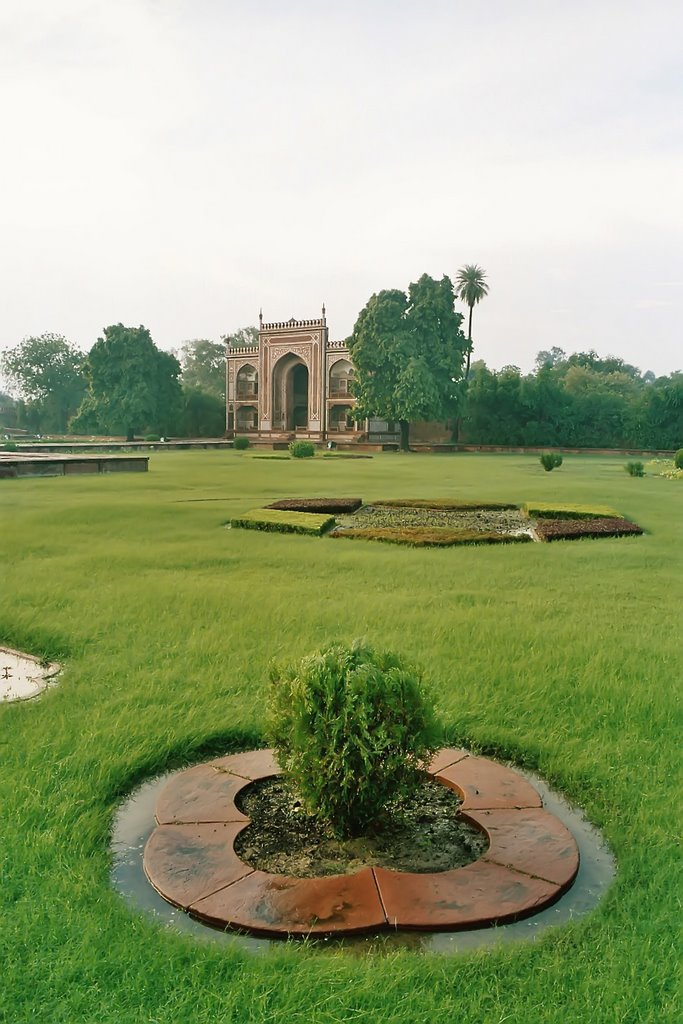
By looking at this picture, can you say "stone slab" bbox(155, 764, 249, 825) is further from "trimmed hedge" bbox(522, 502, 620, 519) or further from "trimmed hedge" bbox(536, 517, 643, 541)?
"trimmed hedge" bbox(522, 502, 620, 519)

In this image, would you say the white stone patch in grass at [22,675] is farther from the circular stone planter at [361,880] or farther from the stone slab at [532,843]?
the stone slab at [532,843]

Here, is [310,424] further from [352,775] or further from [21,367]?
[352,775]

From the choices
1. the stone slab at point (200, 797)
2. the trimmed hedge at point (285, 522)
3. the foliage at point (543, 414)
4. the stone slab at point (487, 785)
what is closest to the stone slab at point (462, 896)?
the stone slab at point (487, 785)

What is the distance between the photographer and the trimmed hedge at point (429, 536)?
677 centimetres

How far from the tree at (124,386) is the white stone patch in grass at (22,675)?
19141 mm

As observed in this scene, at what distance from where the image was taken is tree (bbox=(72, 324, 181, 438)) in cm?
2197

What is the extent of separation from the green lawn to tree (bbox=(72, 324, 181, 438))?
15681 millimetres

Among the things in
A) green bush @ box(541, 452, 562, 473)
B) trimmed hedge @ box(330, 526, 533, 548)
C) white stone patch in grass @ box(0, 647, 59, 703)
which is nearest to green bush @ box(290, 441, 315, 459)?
green bush @ box(541, 452, 562, 473)

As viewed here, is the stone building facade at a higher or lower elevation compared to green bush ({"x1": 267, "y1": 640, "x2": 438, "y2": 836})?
higher

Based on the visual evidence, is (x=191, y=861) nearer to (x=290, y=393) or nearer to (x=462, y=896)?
(x=462, y=896)

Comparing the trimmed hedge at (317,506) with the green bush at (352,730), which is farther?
the trimmed hedge at (317,506)

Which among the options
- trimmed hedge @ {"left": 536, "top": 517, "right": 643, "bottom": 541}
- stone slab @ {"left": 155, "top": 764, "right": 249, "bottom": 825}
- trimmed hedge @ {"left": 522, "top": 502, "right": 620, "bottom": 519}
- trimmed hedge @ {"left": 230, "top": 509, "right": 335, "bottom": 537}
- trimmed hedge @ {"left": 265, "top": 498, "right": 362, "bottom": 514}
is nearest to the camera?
stone slab @ {"left": 155, "top": 764, "right": 249, "bottom": 825}

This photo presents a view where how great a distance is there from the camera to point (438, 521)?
28.1 feet

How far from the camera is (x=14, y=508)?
9047mm
